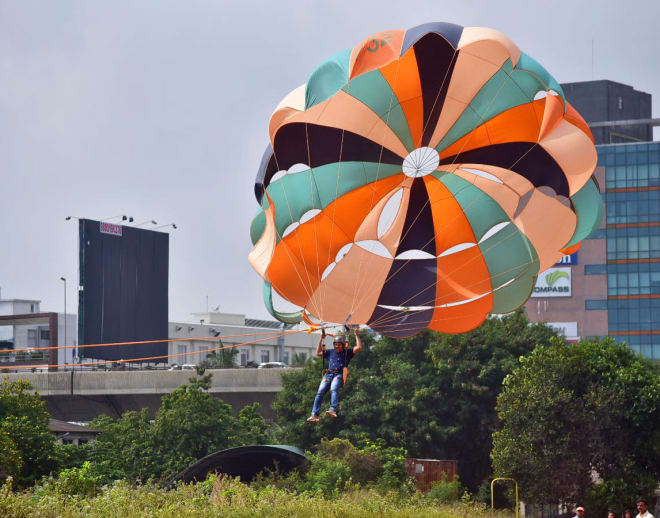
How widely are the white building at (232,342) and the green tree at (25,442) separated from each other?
8252 cm

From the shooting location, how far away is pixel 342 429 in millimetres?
53000

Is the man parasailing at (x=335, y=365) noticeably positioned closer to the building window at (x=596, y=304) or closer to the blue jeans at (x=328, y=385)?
the blue jeans at (x=328, y=385)

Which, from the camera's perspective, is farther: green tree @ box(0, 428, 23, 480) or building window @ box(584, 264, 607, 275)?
building window @ box(584, 264, 607, 275)

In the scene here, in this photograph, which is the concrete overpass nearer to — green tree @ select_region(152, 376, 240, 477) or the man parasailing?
green tree @ select_region(152, 376, 240, 477)

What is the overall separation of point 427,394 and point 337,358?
28312mm

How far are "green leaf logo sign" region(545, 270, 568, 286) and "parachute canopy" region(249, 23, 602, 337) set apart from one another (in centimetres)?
9001

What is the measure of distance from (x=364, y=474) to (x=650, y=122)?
84686 millimetres

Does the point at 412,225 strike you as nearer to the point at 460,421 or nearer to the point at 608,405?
the point at 608,405

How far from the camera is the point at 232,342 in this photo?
133750 mm

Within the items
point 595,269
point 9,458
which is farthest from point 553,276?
point 9,458

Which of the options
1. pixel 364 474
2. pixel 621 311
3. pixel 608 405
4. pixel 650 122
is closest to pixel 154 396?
pixel 364 474

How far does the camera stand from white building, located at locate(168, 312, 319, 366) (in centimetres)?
13275

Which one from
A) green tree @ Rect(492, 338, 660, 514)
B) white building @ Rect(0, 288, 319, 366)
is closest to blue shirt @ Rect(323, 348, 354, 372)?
green tree @ Rect(492, 338, 660, 514)

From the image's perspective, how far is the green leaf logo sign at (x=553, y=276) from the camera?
117812mm
